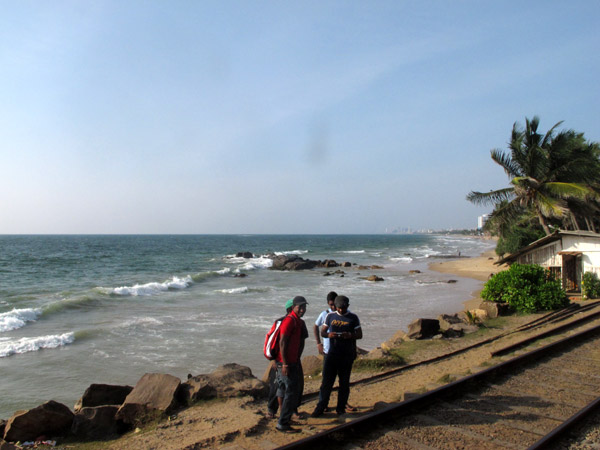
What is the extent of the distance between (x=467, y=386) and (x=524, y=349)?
11.3 ft

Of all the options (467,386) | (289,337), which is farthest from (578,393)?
(289,337)

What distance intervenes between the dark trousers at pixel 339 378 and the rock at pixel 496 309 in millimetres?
10364

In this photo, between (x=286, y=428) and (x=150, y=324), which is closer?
(x=286, y=428)

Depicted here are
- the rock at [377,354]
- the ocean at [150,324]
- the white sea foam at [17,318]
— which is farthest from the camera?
the white sea foam at [17,318]

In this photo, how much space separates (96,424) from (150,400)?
2.63 feet

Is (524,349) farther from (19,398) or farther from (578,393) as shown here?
(19,398)

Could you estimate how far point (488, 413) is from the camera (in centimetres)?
579

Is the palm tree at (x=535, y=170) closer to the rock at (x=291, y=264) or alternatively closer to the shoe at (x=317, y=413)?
the shoe at (x=317, y=413)

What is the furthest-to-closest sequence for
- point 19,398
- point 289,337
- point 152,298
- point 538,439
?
point 152,298 < point 19,398 < point 289,337 < point 538,439

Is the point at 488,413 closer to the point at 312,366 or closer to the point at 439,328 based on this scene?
the point at 312,366

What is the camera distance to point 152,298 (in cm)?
2380

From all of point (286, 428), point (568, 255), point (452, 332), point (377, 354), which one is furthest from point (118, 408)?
point (568, 255)

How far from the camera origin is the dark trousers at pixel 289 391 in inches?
210

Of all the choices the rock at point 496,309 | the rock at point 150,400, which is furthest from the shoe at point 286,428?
the rock at point 496,309
